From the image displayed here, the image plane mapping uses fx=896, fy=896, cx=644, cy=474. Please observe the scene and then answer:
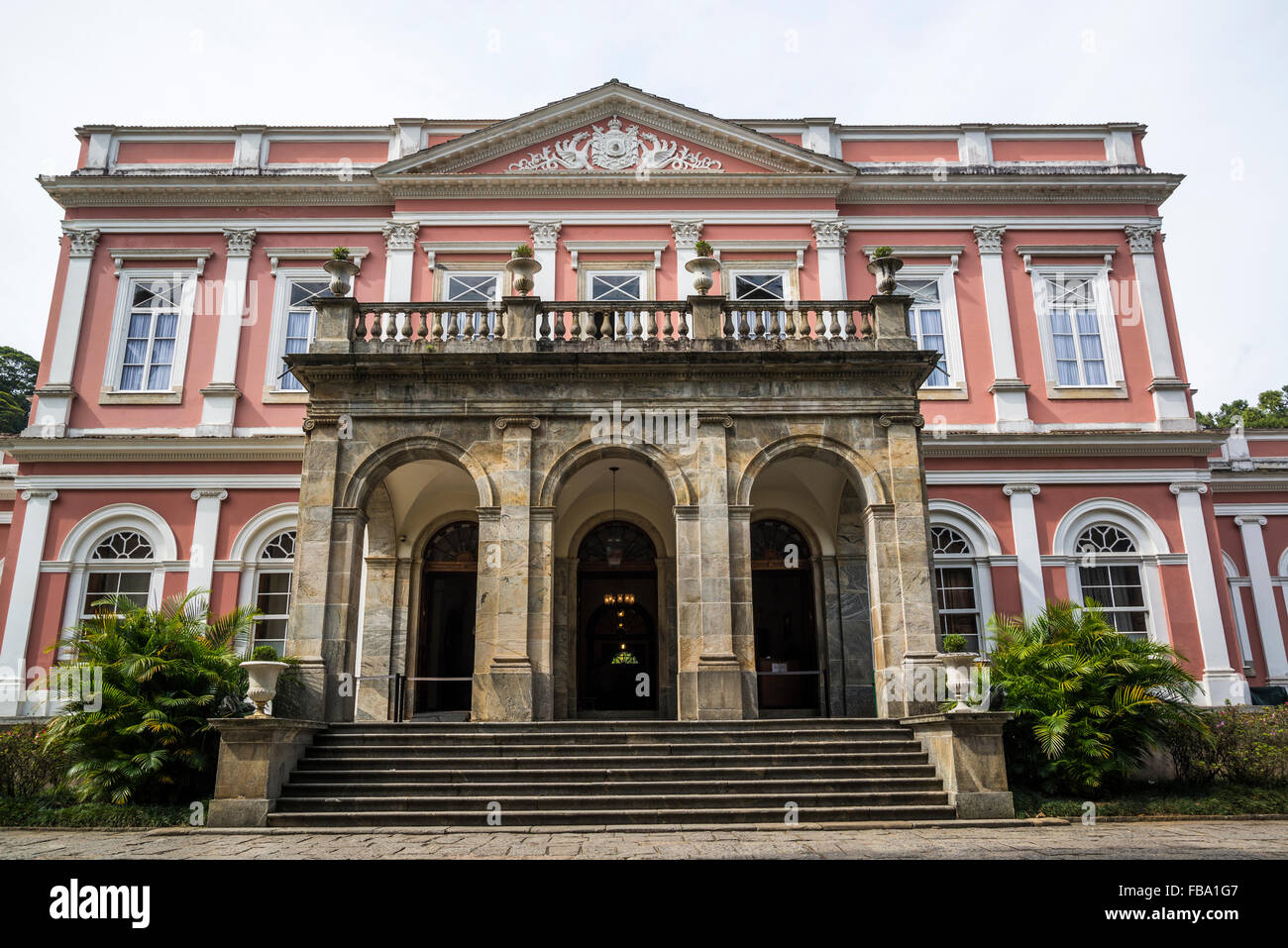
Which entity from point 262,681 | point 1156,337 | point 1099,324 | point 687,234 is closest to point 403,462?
point 262,681

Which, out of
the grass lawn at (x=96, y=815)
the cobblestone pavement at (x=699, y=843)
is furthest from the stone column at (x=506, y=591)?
the grass lawn at (x=96, y=815)

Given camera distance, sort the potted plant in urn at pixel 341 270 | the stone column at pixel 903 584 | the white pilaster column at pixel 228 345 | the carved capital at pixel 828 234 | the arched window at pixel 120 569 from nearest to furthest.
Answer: the stone column at pixel 903 584
the potted plant in urn at pixel 341 270
the arched window at pixel 120 569
the white pilaster column at pixel 228 345
the carved capital at pixel 828 234

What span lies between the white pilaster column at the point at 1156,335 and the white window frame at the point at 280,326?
56.6 feet

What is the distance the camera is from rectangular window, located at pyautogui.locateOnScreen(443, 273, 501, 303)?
747 inches

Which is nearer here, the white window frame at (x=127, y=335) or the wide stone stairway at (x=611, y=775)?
the wide stone stairway at (x=611, y=775)

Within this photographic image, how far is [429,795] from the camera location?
10.1 meters

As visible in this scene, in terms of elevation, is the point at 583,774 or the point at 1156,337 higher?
the point at 1156,337

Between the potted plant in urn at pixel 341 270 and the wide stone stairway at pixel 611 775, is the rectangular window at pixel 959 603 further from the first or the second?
the potted plant in urn at pixel 341 270

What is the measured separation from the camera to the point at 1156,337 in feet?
61.9

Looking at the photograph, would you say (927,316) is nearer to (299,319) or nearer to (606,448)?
(606,448)

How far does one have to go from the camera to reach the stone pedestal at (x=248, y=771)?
9.74 metres

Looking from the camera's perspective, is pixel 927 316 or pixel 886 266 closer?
pixel 886 266

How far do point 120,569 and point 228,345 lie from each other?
492 centimetres
